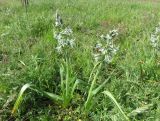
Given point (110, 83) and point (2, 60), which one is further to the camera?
point (2, 60)

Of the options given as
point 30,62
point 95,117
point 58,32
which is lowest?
point 95,117

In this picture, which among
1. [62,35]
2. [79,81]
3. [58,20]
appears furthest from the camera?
[62,35]

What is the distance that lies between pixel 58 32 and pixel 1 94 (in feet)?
3.54

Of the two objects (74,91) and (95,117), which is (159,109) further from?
(74,91)

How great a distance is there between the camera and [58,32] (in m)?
4.31

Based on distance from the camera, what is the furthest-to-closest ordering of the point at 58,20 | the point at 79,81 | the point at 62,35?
the point at 62,35 < the point at 58,20 < the point at 79,81

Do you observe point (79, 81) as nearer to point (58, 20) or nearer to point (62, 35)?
point (62, 35)

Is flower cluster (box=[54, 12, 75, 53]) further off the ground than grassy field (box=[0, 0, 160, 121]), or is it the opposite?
flower cluster (box=[54, 12, 75, 53])

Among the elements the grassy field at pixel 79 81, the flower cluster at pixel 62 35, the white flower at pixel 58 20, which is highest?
the white flower at pixel 58 20

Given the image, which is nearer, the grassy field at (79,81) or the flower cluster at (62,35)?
the grassy field at (79,81)

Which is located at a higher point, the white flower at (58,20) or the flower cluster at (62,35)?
the white flower at (58,20)

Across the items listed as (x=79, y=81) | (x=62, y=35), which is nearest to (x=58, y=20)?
(x=62, y=35)

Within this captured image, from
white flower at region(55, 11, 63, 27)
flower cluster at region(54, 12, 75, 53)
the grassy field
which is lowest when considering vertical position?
the grassy field

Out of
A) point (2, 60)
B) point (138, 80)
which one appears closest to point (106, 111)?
point (138, 80)
